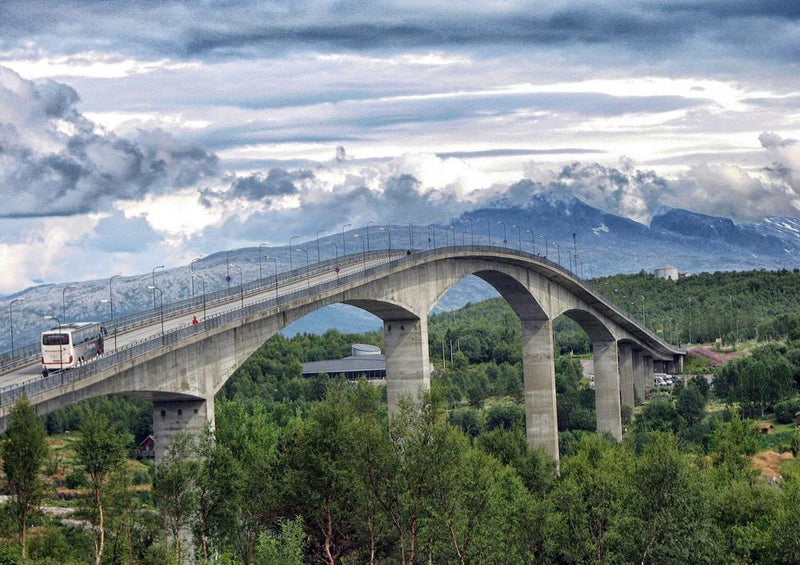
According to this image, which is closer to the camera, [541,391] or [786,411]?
[541,391]

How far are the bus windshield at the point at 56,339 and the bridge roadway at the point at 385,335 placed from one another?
2.06 m

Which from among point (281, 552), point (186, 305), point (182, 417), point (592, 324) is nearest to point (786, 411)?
point (592, 324)

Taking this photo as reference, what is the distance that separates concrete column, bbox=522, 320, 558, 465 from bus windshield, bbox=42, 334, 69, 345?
60.3m

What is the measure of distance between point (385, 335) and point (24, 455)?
41013 millimetres

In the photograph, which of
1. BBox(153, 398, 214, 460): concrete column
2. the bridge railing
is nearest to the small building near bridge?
the bridge railing

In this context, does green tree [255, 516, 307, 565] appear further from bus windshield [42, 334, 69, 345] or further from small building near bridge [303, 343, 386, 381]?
small building near bridge [303, 343, 386, 381]

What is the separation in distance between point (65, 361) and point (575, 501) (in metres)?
26.0

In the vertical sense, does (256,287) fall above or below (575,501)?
above

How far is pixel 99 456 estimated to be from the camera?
47.8 metres

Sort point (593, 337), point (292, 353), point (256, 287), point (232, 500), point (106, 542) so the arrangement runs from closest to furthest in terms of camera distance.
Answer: point (106, 542), point (232, 500), point (256, 287), point (593, 337), point (292, 353)

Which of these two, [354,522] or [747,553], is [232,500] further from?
[747,553]

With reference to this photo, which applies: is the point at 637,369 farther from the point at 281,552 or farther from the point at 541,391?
the point at 281,552

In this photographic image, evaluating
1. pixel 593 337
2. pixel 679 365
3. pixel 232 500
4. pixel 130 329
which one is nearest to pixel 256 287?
pixel 130 329

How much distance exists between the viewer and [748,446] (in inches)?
3105
